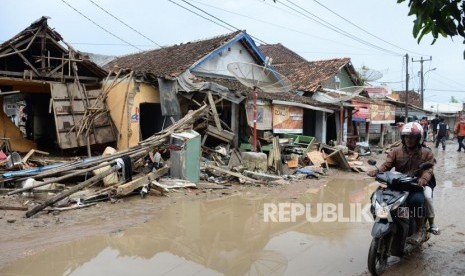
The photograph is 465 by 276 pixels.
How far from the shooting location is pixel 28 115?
17797 mm

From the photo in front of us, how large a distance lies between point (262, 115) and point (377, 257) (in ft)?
36.9

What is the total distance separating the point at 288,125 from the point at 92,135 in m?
7.73

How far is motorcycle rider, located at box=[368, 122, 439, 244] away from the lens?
4832 mm

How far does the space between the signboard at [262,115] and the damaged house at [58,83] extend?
4.98m

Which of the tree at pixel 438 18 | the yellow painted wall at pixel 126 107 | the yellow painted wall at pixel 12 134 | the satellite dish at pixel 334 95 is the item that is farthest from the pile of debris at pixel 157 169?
the tree at pixel 438 18

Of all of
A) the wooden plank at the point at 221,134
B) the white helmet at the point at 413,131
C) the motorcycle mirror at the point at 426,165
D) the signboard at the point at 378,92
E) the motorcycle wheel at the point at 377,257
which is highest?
the signboard at the point at 378,92

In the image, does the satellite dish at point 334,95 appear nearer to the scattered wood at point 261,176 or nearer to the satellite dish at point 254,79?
the satellite dish at point 254,79

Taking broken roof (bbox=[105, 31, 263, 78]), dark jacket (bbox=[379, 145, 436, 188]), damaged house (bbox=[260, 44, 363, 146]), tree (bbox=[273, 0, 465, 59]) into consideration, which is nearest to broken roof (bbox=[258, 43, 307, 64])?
damaged house (bbox=[260, 44, 363, 146])

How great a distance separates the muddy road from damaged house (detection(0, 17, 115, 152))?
20.3ft

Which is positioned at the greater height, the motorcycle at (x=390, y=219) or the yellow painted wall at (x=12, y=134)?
the yellow painted wall at (x=12, y=134)

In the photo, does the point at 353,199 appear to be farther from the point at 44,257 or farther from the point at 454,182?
the point at 44,257

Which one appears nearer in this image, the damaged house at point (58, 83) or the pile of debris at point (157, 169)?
the pile of debris at point (157, 169)

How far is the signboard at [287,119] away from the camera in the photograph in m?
16.2

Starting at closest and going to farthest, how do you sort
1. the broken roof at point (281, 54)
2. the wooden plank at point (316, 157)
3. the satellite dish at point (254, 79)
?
1. the satellite dish at point (254, 79)
2. the wooden plank at point (316, 157)
3. the broken roof at point (281, 54)
